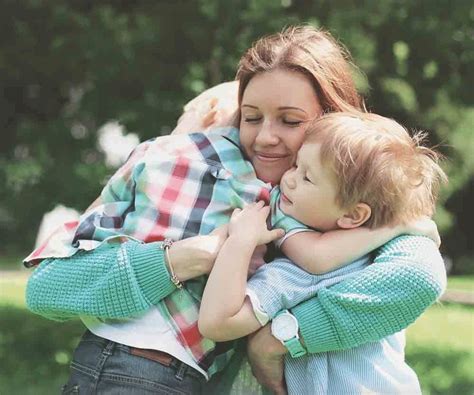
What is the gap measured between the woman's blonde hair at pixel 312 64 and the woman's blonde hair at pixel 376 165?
0.12 m

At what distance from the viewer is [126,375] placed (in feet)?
7.67

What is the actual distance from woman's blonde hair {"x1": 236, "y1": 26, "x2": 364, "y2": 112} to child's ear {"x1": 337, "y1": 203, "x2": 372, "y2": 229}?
1.06ft

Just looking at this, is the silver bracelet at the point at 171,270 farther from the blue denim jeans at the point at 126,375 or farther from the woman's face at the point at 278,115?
the woman's face at the point at 278,115

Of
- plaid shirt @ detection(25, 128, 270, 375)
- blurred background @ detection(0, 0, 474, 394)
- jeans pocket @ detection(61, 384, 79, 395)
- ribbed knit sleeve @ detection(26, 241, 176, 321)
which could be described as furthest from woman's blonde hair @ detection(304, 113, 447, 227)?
blurred background @ detection(0, 0, 474, 394)

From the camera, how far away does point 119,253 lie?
2406 millimetres

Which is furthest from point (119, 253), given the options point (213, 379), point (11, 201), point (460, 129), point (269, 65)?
point (460, 129)

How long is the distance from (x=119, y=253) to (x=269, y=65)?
2.05 ft

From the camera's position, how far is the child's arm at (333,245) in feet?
7.63

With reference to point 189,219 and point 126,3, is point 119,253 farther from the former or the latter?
point 126,3

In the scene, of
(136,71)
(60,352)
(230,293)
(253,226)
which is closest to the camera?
(230,293)

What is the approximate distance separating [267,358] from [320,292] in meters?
0.21

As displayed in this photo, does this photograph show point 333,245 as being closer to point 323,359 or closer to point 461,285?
point 323,359

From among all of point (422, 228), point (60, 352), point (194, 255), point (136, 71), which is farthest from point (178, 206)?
point (60, 352)

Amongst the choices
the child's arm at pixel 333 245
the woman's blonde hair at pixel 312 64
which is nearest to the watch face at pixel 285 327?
the child's arm at pixel 333 245
